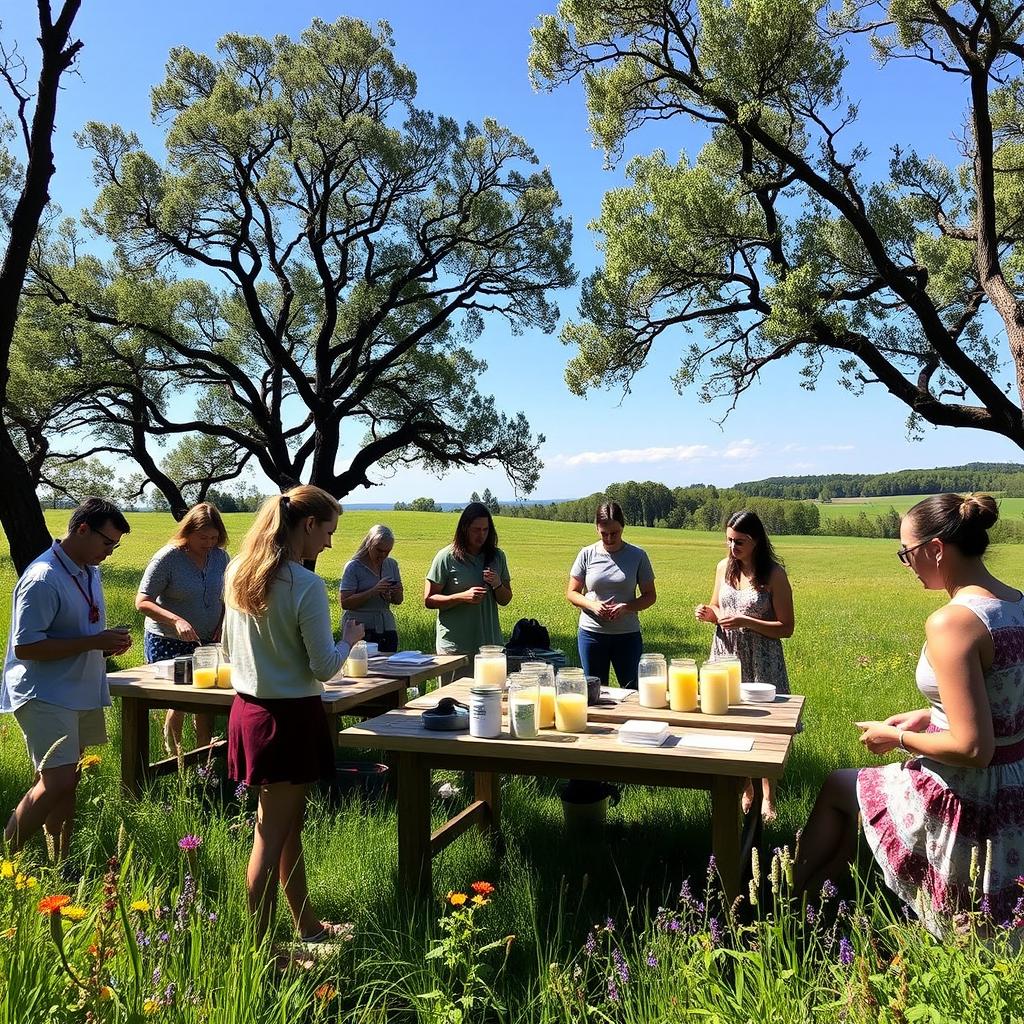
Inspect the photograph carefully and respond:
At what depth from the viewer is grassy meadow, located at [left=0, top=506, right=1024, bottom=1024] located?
1936 millimetres

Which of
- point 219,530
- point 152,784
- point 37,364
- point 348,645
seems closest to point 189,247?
point 37,364

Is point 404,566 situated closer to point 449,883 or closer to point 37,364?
point 37,364

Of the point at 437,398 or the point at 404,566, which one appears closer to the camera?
the point at 437,398

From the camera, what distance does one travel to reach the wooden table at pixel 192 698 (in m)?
4.50

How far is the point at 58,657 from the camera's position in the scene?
3.78 meters

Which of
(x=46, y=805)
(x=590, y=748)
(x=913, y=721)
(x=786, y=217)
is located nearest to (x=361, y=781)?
(x=46, y=805)

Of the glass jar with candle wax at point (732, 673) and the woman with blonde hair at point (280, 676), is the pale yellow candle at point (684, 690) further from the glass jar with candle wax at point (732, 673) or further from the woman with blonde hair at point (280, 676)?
the woman with blonde hair at point (280, 676)

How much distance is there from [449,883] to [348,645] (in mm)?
1301

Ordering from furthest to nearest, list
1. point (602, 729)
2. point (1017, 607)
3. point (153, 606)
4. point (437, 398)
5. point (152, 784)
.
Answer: point (437, 398)
point (153, 606)
point (152, 784)
point (602, 729)
point (1017, 607)

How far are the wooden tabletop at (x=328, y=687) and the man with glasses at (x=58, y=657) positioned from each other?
58 cm

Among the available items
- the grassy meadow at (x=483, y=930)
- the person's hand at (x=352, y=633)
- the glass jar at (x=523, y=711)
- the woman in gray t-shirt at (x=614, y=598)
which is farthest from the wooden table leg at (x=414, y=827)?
the woman in gray t-shirt at (x=614, y=598)

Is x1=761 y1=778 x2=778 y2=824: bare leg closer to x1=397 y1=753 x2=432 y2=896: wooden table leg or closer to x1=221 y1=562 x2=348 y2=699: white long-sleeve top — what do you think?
x1=397 y1=753 x2=432 y2=896: wooden table leg

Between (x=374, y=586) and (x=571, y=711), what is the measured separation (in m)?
3.06

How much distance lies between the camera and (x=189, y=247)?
16625 millimetres
